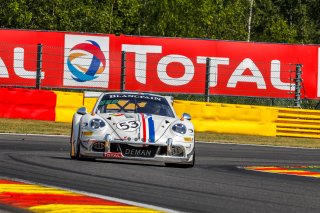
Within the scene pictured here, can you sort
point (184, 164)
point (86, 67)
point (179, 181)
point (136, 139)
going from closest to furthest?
1. point (179, 181)
2. point (136, 139)
3. point (184, 164)
4. point (86, 67)

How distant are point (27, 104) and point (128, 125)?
37.3 feet

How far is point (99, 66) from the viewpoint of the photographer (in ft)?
89.5

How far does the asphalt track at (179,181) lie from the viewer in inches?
391

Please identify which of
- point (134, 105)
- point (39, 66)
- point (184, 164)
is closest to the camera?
point (184, 164)

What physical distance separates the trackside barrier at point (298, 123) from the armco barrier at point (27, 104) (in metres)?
5.41

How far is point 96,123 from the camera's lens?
1409 centimetres

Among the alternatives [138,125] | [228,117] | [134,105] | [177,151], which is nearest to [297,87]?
[228,117]

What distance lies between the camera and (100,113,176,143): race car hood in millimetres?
13773

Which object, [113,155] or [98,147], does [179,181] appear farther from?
[98,147]

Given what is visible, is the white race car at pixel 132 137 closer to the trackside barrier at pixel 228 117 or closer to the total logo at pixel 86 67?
the trackside barrier at pixel 228 117

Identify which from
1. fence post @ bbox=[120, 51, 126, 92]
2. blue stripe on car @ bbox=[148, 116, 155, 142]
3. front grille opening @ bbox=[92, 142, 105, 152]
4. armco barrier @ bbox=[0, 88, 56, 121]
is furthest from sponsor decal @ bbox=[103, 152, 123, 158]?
fence post @ bbox=[120, 51, 126, 92]

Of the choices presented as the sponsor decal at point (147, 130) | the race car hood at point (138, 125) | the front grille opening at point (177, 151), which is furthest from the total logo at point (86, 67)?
the front grille opening at point (177, 151)

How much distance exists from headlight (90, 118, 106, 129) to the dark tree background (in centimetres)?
3072

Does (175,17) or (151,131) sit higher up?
(175,17)
